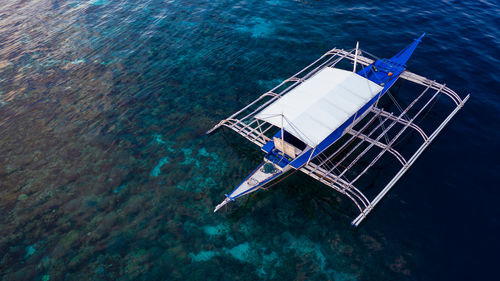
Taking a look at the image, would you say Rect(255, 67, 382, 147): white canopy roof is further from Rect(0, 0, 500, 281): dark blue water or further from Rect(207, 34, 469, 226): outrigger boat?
Rect(0, 0, 500, 281): dark blue water

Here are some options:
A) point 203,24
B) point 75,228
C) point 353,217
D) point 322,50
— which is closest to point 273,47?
point 322,50

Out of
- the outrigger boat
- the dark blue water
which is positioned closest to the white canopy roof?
the outrigger boat

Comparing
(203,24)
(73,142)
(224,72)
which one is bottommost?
(73,142)

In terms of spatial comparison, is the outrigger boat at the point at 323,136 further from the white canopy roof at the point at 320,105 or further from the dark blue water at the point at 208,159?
the dark blue water at the point at 208,159

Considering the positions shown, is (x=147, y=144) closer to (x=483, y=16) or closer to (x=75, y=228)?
(x=75, y=228)

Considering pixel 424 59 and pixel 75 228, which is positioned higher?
pixel 424 59

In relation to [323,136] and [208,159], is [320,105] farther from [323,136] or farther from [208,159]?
[208,159]

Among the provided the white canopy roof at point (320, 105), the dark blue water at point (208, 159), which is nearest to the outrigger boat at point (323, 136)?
the white canopy roof at point (320, 105)
